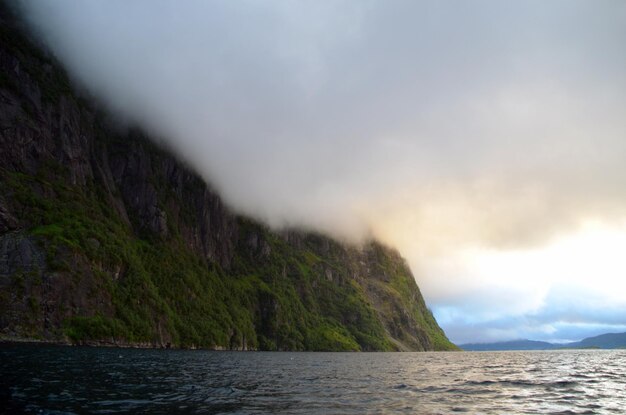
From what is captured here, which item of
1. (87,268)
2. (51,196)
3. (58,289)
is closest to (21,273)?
(58,289)

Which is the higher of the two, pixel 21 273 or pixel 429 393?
pixel 21 273

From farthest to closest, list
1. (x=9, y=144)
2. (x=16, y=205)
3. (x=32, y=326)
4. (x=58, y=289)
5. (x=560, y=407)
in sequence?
(x=9, y=144) → (x=16, y=205) → (x=58, y=289) → (x=32, y=326) → (x=560, y=407)

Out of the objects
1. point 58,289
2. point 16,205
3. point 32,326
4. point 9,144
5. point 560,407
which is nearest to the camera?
point 560,407

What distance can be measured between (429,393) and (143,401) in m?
28.0

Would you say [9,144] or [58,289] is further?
[9,144]

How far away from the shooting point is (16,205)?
171250 mm

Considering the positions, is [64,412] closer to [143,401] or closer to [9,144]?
[143,401]

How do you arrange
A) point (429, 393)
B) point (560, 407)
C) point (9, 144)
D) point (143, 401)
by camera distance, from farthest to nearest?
point (9, 144) → point (429, 393) → point (560, 407) → point (143, 401)

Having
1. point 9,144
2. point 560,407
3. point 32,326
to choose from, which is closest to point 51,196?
point 9,144

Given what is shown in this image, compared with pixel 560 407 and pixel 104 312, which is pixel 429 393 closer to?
pixel 560 407

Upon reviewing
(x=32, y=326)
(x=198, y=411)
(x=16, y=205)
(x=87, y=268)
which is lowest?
(x=198, y=411)

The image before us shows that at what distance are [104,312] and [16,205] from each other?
51.2m

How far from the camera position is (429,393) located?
1860 inches

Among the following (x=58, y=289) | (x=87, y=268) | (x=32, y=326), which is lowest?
(x=32, y=326)
